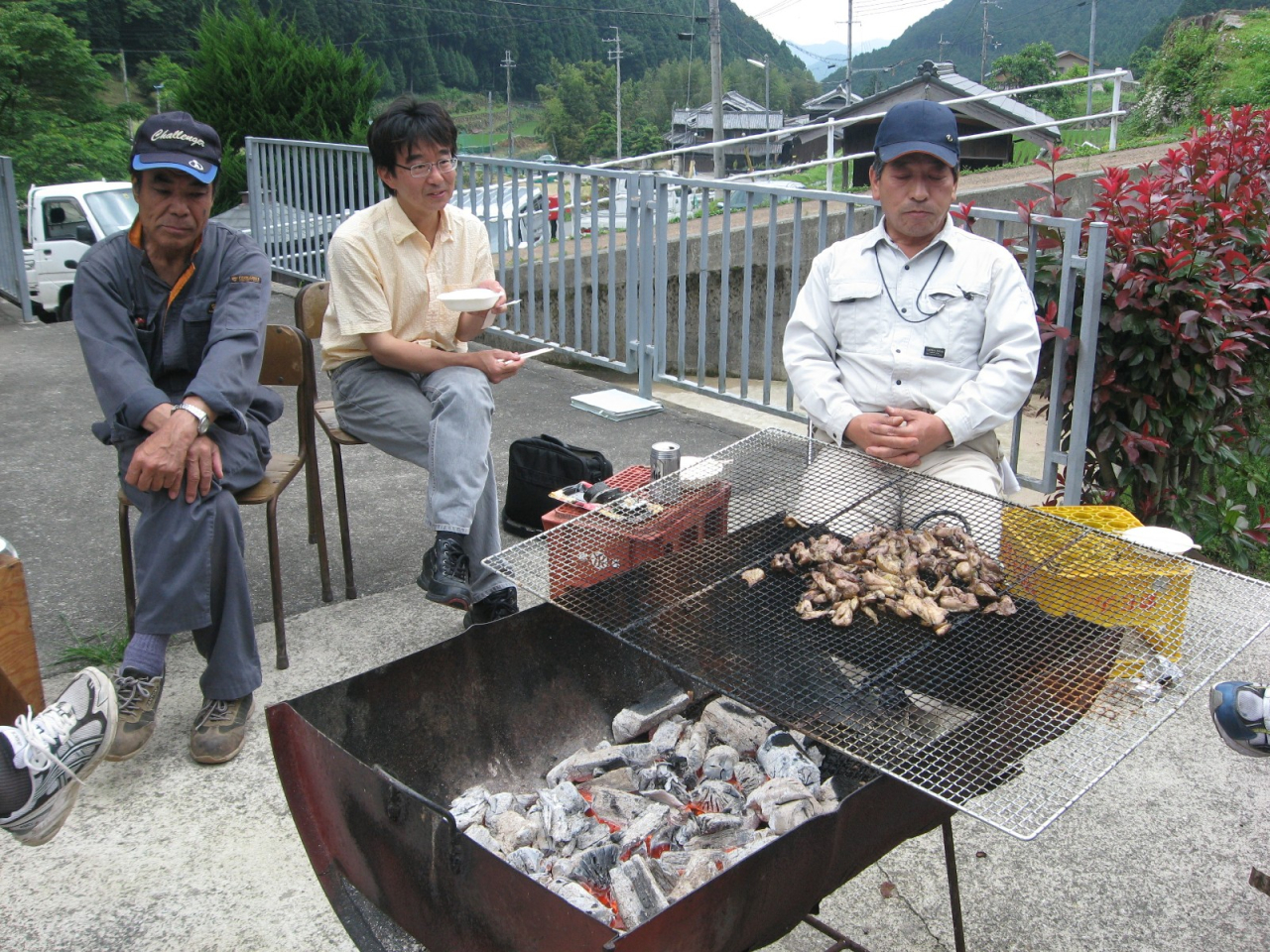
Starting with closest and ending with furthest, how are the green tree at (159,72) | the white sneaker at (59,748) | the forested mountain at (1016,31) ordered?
the white sneaker at (59,748)
the green tree at (159,72)
the forested mountain at (1016,31)

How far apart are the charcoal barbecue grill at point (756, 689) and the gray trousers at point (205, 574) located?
82 centimetres

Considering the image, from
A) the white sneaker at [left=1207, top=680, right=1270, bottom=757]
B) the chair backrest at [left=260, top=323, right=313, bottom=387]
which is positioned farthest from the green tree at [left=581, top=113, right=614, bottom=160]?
the white sneaker at [left=1207, top=680, right=1270, bottom=757]

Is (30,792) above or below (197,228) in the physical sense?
below

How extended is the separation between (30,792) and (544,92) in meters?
85.9

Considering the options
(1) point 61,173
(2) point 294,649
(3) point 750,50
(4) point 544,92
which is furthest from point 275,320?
(3) point 750,50

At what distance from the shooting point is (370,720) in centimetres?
232

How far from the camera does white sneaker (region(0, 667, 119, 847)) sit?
6.87 feet

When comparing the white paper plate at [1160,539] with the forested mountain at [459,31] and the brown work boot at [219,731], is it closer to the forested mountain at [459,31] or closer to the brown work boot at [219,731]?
the brown work boot at [219,731]

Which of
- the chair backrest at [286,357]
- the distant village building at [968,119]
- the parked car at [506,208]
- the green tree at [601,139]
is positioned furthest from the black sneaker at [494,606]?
the green tree at [601,139]

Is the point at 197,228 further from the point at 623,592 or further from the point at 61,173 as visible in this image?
the point at 61,173

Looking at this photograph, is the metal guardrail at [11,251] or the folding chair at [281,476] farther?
the metal guardrail at [11,251]

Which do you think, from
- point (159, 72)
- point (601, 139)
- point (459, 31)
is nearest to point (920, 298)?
point (159, 72)

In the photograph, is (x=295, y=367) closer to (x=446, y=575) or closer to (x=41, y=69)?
(x=446, y=575)

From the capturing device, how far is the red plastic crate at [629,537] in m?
2.54
